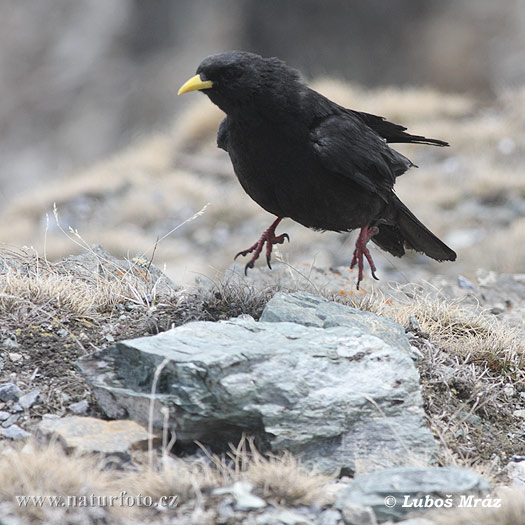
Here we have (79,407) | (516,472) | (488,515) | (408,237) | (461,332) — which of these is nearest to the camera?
(488,515)

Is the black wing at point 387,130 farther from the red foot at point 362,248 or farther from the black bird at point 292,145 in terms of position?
the red foot at point 362,248

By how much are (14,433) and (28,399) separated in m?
0.28

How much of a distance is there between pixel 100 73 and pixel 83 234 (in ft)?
52.9

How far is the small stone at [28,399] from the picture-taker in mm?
3143

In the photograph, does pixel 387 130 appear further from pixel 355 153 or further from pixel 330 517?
pixel 330 517

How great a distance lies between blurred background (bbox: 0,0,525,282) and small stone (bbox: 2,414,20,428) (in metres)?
4.84

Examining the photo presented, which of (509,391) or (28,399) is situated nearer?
(28,399)

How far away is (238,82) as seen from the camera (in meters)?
4.04

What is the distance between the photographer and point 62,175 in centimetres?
1598

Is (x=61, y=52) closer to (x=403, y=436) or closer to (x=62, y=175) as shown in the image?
(x=62, y=175)

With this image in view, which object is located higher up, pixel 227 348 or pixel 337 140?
pixel 337 140

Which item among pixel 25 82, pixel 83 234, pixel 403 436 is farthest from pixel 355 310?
pixel 25 82

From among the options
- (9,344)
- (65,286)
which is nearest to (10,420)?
(9,344)

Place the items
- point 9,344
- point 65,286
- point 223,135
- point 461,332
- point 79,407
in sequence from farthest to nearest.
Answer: point 223,135
point 461,332
point 65,286
point 9,344
point 79,407
